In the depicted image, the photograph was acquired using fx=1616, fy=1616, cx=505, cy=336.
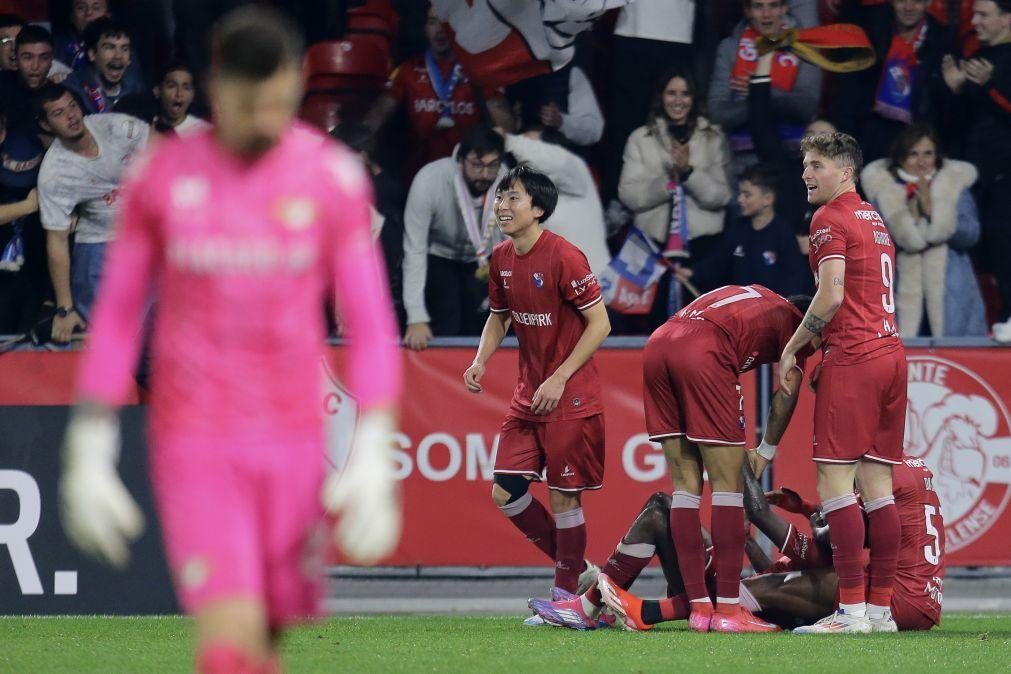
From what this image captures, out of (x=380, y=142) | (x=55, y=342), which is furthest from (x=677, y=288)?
(x=55, y=342)

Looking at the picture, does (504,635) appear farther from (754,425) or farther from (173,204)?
(173,204)

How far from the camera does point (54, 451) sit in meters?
9.16

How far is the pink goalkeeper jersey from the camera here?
3666mm

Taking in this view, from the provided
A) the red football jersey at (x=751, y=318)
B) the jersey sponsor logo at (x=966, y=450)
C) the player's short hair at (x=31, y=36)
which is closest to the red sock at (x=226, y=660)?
the red football jersey at (x=751, y=318)

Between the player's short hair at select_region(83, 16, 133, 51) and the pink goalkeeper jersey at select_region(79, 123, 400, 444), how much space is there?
7.02m

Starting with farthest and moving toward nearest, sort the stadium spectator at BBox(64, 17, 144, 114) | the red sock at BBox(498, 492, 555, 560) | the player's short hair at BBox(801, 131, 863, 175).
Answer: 1. the stadium spectator at BBox(64, 17, 144, 114)
2. the red sock at BBox(498, 492, 555, 560)
3. the player's short hair at BBox(801, 131, 863, 175)

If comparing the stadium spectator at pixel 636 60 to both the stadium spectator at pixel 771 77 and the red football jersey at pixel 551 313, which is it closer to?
the stadium spectator at pixel 771 77

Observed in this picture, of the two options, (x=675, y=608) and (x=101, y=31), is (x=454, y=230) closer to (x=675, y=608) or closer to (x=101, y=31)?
(x=101, y=31)

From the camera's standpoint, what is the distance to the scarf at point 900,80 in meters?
10.7

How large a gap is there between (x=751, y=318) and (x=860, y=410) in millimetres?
691

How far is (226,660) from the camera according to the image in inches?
139

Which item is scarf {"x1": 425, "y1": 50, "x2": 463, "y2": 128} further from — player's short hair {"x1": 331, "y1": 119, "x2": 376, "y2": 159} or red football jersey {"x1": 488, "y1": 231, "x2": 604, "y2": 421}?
red football jersey {"x1": 488, "y1": 231, "x2": 604, "y2": 421}

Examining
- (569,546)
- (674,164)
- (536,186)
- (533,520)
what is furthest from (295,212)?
(674,164)

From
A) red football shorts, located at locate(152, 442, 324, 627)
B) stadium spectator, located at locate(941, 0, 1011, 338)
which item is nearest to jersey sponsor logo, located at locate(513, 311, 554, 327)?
stadium spectator, located at locate(941, 0, 1011, 338)
